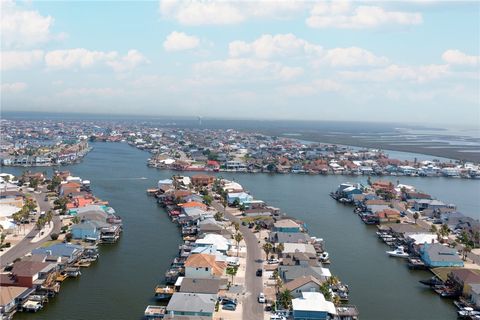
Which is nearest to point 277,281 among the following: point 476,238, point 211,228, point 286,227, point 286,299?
point 286,299

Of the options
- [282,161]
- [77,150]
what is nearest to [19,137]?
[77,150]

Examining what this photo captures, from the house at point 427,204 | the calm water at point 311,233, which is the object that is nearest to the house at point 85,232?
the calm water at point 311,233

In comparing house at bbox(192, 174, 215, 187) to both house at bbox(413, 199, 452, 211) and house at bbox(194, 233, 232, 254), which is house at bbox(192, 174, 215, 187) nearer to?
house at bbox(413, 199, 452, 211)

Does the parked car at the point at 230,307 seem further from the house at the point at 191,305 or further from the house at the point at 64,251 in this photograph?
the house at the point at 64,251

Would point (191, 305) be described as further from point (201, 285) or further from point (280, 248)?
point (280, 248)

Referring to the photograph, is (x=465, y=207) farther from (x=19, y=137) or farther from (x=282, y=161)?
(x=19, y=137)

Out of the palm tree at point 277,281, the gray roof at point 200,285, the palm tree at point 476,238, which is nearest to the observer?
the gray roof at point 200,285
